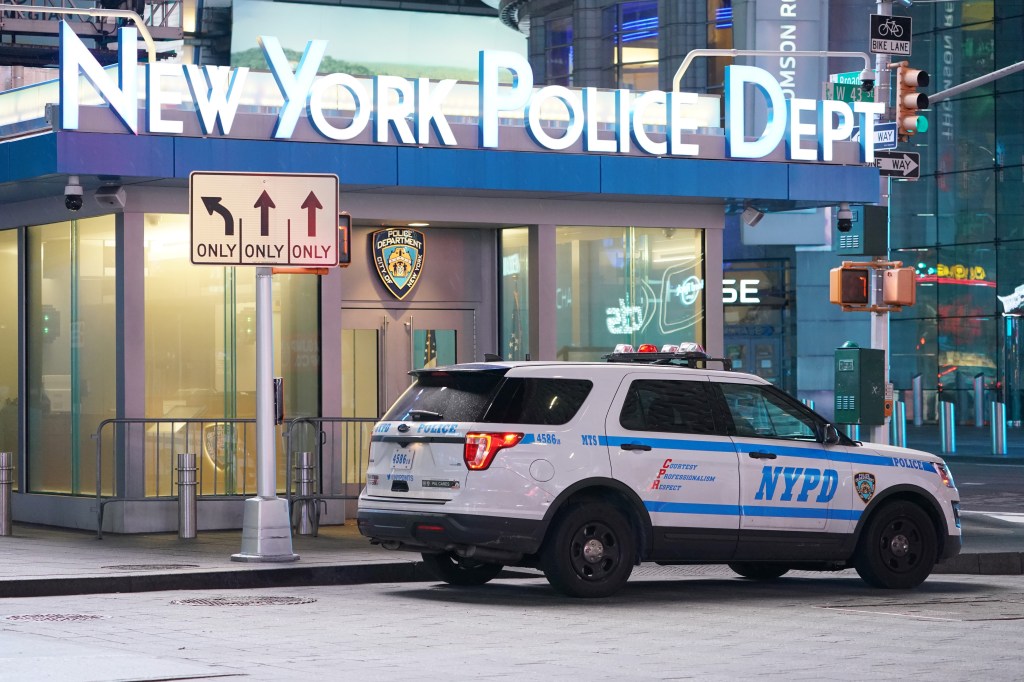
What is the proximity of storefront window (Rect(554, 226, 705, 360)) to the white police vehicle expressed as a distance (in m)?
6.45

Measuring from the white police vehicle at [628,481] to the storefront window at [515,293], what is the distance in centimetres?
658

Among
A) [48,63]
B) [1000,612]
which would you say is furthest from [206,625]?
[48,63]

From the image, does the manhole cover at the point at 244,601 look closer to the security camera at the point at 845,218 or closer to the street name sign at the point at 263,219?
the street name sign at the point at 263,219

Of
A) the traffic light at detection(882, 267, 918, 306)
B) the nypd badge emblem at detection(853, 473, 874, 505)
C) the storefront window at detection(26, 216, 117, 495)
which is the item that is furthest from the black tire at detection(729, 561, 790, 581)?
the storefront window at detection(26, 216, 117, 495)

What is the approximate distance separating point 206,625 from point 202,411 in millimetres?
7781

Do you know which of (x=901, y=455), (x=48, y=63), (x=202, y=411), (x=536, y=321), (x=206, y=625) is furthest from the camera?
(x=48, y=63)

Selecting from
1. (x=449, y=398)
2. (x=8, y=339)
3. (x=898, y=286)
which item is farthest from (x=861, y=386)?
(x=8, y=339)

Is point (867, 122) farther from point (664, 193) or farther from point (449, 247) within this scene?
point (449, 247)

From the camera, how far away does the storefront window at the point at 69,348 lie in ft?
61.8

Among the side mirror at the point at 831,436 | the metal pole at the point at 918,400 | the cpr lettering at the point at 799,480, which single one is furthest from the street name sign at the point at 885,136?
the metal pole at the point at 918,400

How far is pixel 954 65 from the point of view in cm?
5075

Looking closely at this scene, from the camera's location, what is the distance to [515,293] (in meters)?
20.9

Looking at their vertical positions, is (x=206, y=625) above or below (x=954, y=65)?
below

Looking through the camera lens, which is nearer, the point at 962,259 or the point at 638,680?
the point at 638,680
